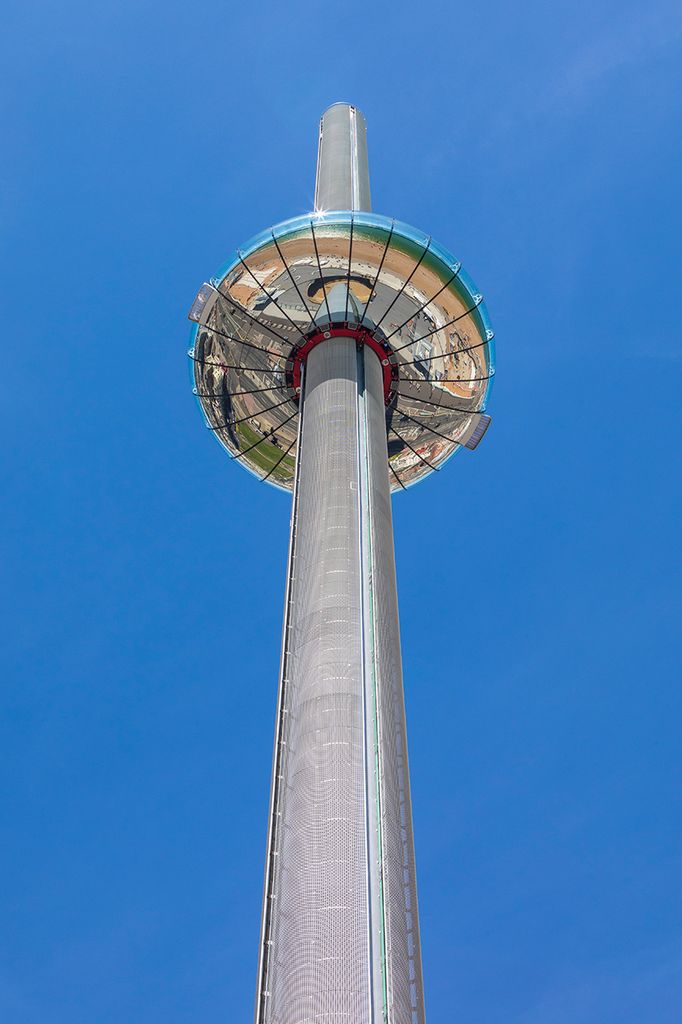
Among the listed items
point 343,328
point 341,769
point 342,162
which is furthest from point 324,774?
point 342,162

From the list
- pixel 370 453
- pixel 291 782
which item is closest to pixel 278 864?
pixel 291 782

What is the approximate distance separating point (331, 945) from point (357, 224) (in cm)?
1821

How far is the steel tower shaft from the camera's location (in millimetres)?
12508

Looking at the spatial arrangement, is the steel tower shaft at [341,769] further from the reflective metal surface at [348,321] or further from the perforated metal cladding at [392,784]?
the reflective metal surface at [348,321]

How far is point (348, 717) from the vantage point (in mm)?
15094

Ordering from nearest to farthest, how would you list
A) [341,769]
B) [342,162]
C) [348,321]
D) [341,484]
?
[341,769]
[341,484]
[348,321]
[342,162]

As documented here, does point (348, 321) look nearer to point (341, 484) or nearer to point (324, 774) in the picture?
point (341, 484)

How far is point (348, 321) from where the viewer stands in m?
24.8

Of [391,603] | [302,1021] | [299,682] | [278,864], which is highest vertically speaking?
[391,603]

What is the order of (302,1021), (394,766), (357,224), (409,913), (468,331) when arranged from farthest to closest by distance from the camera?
(468,331) → (357,224) → (394,766) → (409,913) → (302,1021)

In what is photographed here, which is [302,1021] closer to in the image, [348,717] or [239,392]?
[348,717]

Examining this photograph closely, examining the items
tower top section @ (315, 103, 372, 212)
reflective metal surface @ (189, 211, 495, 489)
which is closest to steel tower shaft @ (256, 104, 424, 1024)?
reflective metal surface @ (189, 211, 495, 489)

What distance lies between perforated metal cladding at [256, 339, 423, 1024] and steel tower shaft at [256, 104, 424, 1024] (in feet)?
0.07

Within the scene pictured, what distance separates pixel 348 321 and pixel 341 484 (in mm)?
6882
